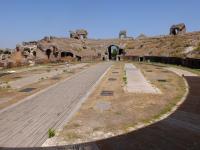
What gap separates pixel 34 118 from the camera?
8875 mm

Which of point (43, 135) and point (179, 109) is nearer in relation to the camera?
point (43, 135)

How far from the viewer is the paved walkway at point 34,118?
687 cm

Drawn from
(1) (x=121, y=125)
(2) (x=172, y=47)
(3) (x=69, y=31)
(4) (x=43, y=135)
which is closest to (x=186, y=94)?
(1) (x=121, y=125)

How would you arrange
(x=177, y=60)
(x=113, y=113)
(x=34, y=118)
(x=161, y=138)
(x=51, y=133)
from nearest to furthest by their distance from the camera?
(x=161, y=138) < (x=51, y=133) < (x=34, y=118) < (x=113, y=113) < (x=177, y=60)

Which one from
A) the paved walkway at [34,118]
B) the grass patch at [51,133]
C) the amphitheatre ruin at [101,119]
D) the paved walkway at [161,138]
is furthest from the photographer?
the grass patch at [51,133]

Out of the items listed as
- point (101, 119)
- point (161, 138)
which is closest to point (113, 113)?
point (101, 119)

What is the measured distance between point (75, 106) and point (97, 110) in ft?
4.12

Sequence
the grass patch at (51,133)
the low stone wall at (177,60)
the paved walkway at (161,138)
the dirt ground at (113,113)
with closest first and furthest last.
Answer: the paved walkway at (161,138) < the grass patch at (51,133) < the dirt ground at (113,113) < the low stone wall at (177,60)

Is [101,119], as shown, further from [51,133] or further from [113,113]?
[51,133]

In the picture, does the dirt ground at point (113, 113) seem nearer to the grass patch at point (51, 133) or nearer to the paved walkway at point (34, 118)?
the grass patch at point (51, 133)

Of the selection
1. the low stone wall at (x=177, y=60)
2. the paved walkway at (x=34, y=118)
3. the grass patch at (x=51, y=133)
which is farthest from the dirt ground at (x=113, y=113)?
the low stone wall at (x=177, y=60)

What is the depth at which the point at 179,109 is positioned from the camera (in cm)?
989

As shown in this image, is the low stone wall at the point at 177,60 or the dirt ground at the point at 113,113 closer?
the dirt ground at the point at 113,113

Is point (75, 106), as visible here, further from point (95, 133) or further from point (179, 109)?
point (179, 109)
